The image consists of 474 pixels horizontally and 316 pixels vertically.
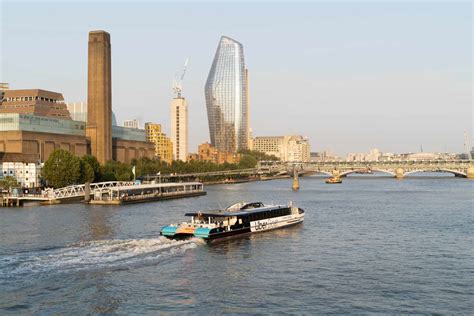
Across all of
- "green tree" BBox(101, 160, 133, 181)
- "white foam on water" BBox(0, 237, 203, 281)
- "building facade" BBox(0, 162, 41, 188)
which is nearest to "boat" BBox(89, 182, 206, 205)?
"green tree" BBox(101, 160, 133, 181)

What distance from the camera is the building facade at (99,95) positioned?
157 metres

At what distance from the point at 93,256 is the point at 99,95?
121m

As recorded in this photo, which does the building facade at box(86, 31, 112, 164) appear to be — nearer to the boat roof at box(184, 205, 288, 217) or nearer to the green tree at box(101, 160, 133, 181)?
the green tree at box(101, 160, 133, 181)

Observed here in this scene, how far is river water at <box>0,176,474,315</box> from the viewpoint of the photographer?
32562 mm

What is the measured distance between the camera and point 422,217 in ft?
250

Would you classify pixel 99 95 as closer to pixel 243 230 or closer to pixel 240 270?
pixel 243 230

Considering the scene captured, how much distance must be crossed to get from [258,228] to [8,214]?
38.2 m

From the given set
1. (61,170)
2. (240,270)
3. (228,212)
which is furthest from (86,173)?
(240,270)

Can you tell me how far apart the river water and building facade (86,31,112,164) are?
308 ft

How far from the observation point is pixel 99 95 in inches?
6265

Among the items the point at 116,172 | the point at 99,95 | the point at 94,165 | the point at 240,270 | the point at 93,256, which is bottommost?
the point at 240,270

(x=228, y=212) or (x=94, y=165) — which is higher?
(x=94, y=165)

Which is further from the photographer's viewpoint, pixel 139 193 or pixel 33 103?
pixel 33 103

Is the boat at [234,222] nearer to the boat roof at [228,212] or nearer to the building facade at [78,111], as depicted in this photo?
the boat roof at [228,212]
